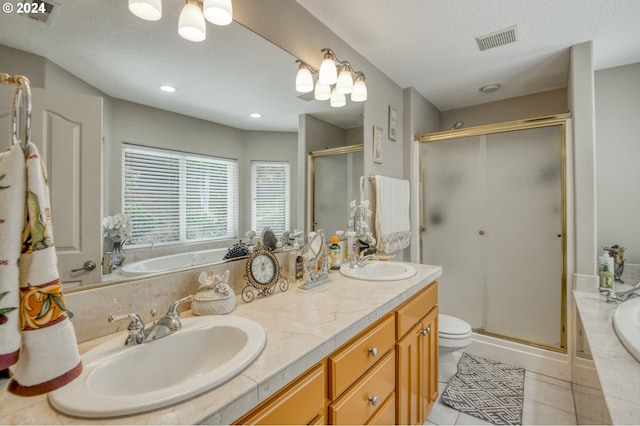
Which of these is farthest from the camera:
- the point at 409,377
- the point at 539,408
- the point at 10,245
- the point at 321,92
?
the point at 539,408

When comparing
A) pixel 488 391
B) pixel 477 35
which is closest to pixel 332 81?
pixel 477 35

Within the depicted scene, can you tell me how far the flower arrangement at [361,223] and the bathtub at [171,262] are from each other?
Answer: 1.02 meters

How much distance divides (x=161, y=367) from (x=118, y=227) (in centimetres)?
47

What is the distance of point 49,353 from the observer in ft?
1.98

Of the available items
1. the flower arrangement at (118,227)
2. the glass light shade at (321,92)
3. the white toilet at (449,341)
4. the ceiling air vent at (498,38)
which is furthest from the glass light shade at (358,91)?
the white toilet at (449,341)

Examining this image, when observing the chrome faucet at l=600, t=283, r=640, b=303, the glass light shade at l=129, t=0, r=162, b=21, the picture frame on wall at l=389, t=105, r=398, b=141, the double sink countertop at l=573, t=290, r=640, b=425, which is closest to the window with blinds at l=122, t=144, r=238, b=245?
the glass light shade at l=129, t=0, r=162, b=21

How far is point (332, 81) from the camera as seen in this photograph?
1.68 m

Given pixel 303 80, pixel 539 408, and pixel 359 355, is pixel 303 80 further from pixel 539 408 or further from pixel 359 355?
pixel 539 408

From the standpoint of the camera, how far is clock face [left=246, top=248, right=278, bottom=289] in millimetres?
1253

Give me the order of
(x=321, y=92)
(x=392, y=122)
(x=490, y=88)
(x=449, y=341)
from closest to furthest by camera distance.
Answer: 1. (x=321, y=92)
2. (x=449, y=341)
3. (x=392, y=122)
4. (x=490, y=88)

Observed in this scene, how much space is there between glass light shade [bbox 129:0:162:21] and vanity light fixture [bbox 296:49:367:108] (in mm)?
734

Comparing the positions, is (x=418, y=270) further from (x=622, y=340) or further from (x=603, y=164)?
(x=603, y=164)

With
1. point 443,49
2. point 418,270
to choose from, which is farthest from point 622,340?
point 443,49

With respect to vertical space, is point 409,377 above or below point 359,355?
below
